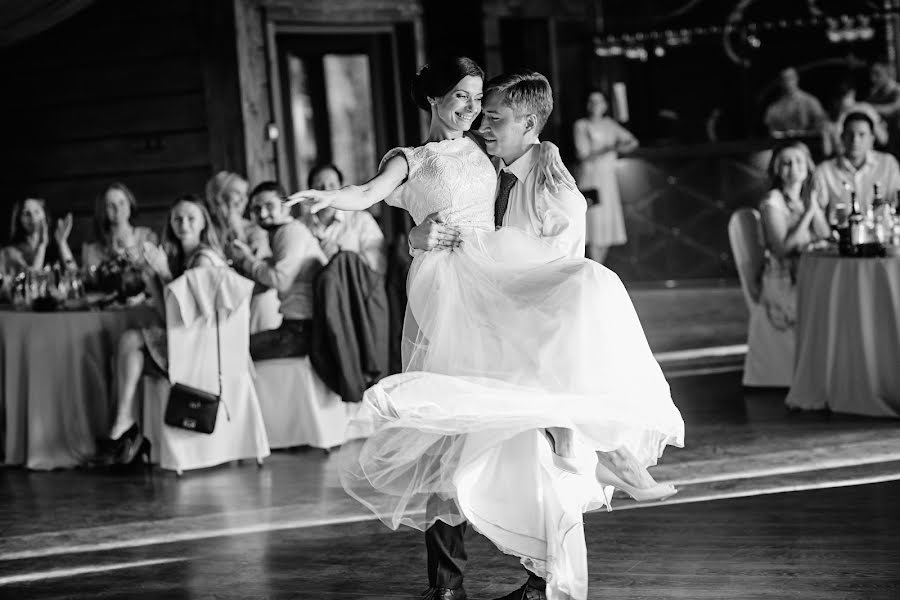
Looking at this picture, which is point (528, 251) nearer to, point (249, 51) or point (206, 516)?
point (206, 516)

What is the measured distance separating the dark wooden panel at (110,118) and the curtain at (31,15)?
733 millimetres

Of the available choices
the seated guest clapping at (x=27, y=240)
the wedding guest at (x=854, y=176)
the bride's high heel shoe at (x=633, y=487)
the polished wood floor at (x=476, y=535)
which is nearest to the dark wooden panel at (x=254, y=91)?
the seated guest clapping at (x=27, y=240)

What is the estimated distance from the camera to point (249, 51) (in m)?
9.16

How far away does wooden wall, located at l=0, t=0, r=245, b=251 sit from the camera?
30.0 feet

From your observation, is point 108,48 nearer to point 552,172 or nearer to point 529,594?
point 552,172

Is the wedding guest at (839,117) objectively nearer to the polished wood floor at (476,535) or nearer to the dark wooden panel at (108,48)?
the polished wood floor at (476,535)

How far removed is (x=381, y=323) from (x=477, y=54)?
596 cm

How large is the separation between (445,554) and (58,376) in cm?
321

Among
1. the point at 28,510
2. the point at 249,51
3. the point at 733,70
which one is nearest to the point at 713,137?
the point at 733,70

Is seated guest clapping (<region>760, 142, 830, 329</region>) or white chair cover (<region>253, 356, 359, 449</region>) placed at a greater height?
seated guest clapping (<region>760, 142, 830, 329</region>)

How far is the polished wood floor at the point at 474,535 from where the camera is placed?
371 centimetres

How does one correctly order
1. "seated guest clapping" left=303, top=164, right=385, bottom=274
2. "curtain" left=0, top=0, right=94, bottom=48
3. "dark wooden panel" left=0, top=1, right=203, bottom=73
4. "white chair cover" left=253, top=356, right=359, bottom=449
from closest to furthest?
"white chair cover" left=253, top=356, right=359, bottom=449, "seated guest clapping" left=303, top=164, right=385, bottom=274, "curtain" left=0, top=0, right=94, bottom=48, "dark wooden panel" left=0, top=1, right=203, bottom=73

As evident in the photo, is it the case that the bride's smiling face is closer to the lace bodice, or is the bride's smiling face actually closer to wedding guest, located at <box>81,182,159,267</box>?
the lace bodice

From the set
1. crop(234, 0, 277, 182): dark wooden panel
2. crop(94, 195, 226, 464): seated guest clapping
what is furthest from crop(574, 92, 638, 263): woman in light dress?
crop(94, 195, 226, 464): seated guest clapping
